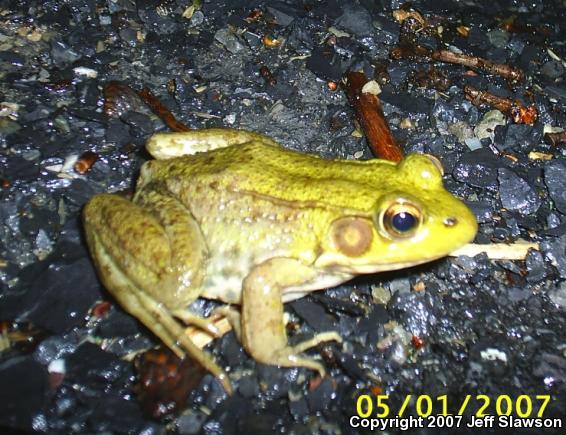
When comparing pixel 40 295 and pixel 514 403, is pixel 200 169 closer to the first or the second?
pixel 40 295

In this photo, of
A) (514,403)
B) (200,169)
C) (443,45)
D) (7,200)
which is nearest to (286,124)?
(200,169)

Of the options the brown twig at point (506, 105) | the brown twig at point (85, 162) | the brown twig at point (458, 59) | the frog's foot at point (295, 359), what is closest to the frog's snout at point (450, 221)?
the frog's foot at point (295, 359)

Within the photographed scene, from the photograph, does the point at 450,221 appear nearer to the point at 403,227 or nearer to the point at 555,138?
the point at 403,227

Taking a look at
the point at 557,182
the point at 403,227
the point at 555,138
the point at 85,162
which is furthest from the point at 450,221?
the point at 85,162

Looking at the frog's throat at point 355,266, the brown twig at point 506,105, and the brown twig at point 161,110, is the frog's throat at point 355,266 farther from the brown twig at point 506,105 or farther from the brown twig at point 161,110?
the brown twig at point 506,105

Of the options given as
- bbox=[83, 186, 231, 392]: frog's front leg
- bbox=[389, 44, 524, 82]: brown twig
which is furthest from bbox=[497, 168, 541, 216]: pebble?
bbox=[83, 186, 231, 392]: frog's front leg
